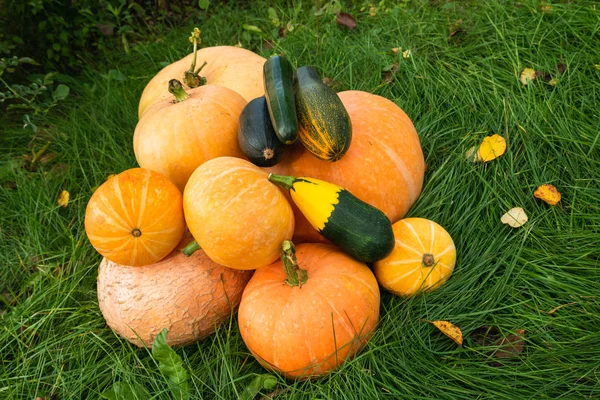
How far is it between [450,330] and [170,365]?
1261 mm

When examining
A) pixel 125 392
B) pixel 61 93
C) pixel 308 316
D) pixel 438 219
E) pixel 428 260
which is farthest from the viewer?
pixel 61 93

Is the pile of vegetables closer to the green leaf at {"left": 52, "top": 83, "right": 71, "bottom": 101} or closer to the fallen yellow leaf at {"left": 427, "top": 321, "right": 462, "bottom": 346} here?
the fallen yellow leaf at {"left": 427, "top": 321, "right": 462, "bottom": 346}

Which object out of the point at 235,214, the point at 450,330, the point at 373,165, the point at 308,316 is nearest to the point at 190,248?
the point at 235,214

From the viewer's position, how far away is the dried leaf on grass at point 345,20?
4.29 m

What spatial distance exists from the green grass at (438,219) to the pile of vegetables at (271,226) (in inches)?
6.0

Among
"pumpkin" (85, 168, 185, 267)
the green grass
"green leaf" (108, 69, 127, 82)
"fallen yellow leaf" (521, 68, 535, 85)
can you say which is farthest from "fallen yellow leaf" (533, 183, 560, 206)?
"green leaf" (108, 69, 127, 82)

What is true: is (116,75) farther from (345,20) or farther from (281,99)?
(281,99)

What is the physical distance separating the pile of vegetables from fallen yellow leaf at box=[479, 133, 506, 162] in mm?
447

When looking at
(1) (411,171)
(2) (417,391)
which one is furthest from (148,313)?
(1) (411,171)

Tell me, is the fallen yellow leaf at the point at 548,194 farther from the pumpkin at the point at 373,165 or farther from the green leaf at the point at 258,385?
the green leaf at the point at 258,385

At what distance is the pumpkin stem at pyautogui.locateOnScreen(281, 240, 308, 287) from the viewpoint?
218 cm

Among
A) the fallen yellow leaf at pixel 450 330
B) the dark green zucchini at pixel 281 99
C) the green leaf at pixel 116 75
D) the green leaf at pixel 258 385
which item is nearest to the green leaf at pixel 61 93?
the green leaf at pixel 116 75

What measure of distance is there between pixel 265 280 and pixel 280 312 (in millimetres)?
223

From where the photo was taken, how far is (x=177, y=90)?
274 centimetres
